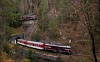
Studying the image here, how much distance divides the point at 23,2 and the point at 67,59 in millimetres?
21751

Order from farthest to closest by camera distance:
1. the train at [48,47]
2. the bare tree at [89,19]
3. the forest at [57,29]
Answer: the train at [48,47]
the forest at [57,29]
the bare tree at [89,19]

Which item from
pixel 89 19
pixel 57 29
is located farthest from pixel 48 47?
pixel 89 19

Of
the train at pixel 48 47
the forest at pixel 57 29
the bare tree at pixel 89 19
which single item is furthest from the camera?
the train at pixel 48 47

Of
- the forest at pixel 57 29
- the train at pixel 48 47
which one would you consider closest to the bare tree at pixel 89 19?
the forest at pixel 57 29

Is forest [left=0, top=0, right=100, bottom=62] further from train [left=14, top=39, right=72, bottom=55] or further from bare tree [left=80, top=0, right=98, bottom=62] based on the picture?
bare tree [left=80, top=0, right=98, bottom=62]

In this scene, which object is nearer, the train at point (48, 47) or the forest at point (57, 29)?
the forest at point (57, 29)

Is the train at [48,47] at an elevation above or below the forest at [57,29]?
below

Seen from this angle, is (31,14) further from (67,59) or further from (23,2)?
(67,59)

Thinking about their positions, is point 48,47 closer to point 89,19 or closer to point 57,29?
point 57,29

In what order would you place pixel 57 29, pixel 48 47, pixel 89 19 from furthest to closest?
pixel 57 29 → pixel 48 47 → pixel 89 19

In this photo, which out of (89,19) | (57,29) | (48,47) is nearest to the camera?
(89,19)

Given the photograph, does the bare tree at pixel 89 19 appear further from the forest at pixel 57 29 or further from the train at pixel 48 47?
the train at pixel 48 47

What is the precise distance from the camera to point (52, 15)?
38094mm

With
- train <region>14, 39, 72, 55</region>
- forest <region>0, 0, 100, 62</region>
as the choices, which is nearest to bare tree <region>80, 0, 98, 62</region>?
forest <region>0, 0, 100, 62</region>
